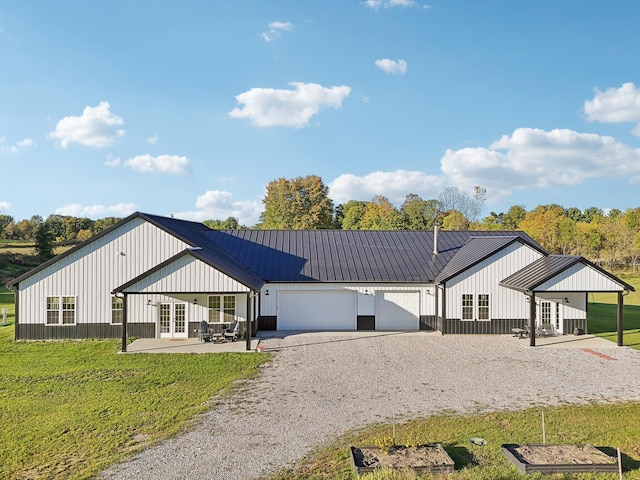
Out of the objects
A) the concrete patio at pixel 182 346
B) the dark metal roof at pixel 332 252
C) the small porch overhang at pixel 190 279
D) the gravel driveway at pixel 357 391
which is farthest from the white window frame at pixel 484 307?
the small porch overhang at pixel 190 279

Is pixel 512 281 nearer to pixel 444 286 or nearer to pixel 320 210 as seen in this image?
pixel 444 286

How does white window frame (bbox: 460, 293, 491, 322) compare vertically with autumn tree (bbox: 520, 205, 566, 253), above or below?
below

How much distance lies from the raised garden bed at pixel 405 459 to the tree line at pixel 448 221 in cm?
4895

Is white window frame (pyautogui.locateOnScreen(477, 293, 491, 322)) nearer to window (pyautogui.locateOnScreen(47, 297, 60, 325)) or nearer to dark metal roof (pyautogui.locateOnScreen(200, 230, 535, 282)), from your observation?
dark metal roof (pyautogui.locateOnScreen(200, 230, 535, 282))

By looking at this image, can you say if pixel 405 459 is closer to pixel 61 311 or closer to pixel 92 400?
pixel 92 400

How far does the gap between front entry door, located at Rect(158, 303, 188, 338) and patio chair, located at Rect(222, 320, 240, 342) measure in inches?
72.2

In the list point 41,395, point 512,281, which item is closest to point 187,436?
point 41,395

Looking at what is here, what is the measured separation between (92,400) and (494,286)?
53.5ft

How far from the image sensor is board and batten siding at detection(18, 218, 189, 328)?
18.2 meters

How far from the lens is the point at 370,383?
12078mm

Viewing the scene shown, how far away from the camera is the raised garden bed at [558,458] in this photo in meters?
6.85

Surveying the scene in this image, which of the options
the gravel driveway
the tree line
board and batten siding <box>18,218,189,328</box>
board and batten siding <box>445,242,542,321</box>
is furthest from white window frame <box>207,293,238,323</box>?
the tree line

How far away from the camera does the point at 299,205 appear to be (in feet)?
207

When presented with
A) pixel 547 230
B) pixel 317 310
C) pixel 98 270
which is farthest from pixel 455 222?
pixel 98 270
